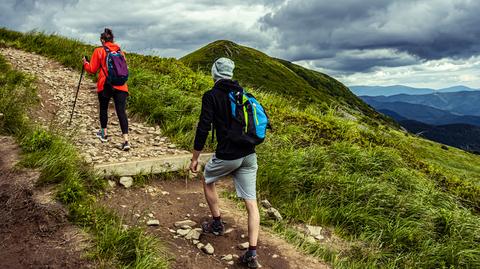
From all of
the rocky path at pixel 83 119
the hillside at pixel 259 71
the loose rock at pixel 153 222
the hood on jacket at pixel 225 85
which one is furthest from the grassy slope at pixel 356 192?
the hillside at pixel 259 71

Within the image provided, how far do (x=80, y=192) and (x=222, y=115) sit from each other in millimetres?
2608

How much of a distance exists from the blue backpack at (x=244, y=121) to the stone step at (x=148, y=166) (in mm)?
3423

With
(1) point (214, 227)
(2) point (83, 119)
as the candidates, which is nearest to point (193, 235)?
(1) point (214, 227)

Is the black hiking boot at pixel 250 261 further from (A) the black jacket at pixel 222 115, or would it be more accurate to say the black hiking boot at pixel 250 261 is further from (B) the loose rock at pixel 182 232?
(A) the black jacket at pixel 222 115

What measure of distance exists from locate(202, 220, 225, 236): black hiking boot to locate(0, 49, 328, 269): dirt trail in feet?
0.34

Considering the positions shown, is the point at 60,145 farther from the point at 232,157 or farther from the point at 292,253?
the point at 292,253

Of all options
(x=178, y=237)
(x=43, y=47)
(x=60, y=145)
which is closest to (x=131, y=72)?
(x=43, y=47)

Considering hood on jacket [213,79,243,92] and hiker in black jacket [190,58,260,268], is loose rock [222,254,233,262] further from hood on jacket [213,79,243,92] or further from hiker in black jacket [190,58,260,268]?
hood on jacket [213,79,243,92]

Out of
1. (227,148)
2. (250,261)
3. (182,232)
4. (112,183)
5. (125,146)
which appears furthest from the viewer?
(125,146)

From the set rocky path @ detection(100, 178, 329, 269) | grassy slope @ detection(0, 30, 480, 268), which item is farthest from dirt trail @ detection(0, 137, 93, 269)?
grassy slope @ detection(0, 30, 480, 268)

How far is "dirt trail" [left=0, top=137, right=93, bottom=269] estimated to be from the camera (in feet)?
15.4

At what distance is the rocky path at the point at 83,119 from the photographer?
9078mm

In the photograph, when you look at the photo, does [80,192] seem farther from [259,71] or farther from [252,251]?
[259,71]

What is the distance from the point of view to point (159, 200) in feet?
24.7
